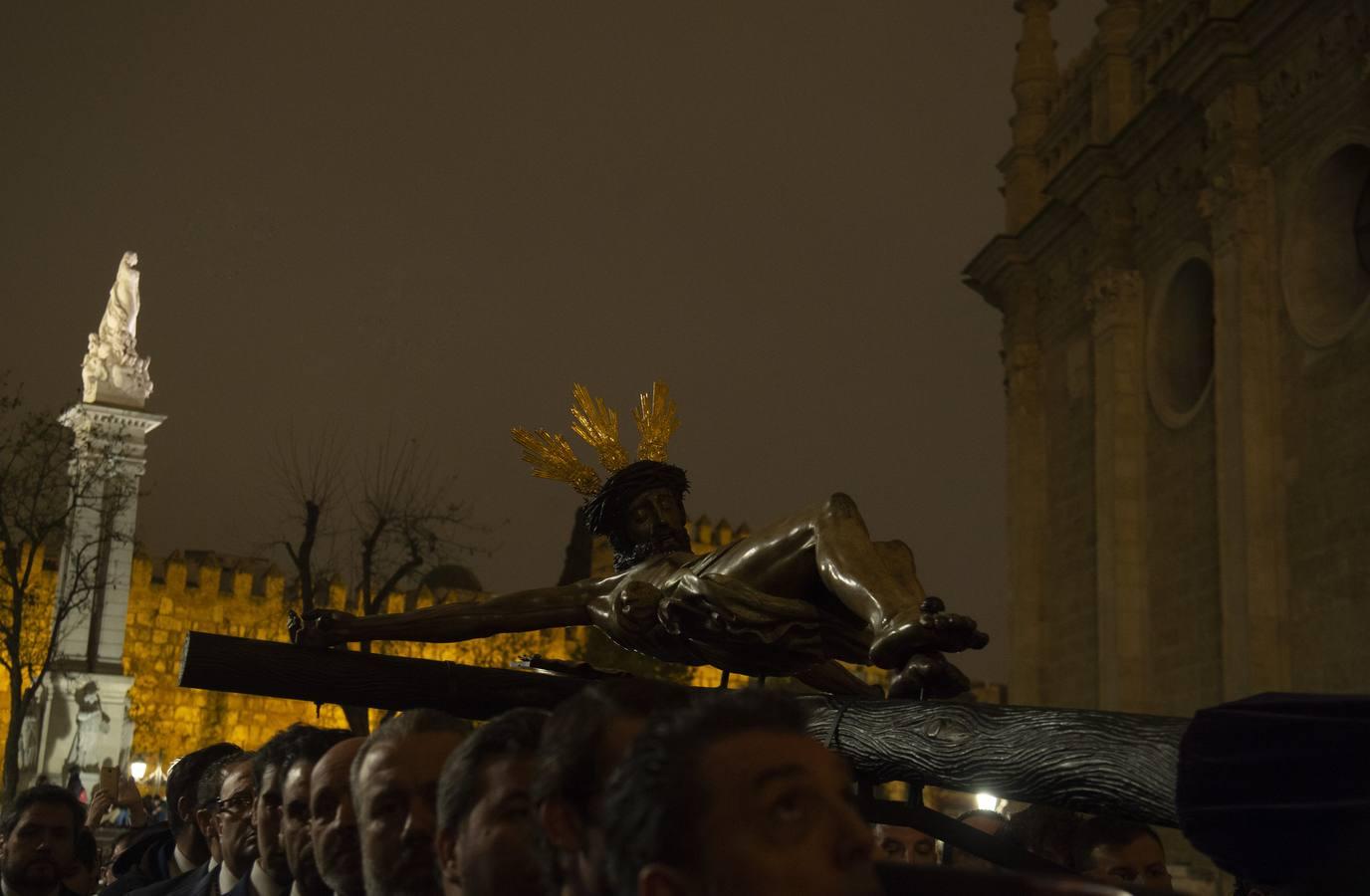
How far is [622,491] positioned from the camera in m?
5.66

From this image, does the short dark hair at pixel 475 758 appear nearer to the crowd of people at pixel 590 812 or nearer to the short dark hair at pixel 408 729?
the crowd of people at pixel 590 812

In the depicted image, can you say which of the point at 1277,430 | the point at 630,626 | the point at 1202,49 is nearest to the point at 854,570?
the point at 630,626

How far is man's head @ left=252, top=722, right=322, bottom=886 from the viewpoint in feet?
15.8

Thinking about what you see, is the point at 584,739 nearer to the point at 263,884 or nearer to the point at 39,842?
the point at 263,884

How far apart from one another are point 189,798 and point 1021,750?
524 centimetres

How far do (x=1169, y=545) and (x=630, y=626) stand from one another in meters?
17.9

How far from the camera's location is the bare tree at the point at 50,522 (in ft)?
92.5

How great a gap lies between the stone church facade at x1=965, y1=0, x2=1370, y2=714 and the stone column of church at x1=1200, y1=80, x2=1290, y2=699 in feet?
0.09

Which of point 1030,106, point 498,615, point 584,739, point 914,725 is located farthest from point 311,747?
point 1030,106

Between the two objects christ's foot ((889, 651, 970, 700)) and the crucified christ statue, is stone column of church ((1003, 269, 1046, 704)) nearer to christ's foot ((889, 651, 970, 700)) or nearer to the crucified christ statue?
the crucified christ statue

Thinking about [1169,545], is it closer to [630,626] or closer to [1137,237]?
[1137,237]

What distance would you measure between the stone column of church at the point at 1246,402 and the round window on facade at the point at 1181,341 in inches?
76.0

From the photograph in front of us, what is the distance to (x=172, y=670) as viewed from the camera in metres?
51.1

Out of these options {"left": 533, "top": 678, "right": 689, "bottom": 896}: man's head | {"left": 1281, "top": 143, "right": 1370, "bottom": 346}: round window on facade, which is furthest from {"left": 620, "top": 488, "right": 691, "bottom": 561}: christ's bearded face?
{"left": 1281, "top": 143, "right": 1370, "bottom": 346}: round window on facade
